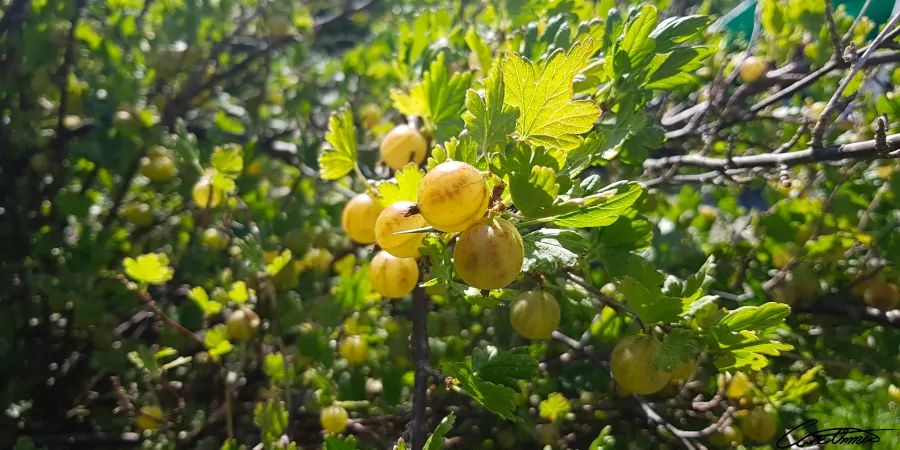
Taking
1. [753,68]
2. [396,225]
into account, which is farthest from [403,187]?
[753,68]

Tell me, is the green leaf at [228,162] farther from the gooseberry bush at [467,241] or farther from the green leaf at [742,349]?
the green leaf at [742,349]

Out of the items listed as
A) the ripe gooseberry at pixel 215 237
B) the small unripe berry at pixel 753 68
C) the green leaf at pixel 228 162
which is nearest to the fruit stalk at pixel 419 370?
the green leaf at pixel 228 162

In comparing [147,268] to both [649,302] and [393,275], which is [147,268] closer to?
[393,275]

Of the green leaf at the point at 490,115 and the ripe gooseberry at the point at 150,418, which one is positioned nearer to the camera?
the green leaf at the point at 490,115

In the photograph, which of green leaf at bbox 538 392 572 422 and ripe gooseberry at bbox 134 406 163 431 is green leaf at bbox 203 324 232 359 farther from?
green leaf at bbox 538 392 572 422

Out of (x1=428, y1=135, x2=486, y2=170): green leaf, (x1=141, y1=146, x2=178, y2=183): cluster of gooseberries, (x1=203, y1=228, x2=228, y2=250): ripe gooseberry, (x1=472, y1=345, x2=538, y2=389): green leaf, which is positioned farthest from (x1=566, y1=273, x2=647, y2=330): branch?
(x1=141, y1=146, x2=178, y2=183): cluster of gooseberries

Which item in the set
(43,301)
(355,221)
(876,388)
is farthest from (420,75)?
(876,388)

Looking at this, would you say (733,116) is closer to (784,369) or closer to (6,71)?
(784,369)
